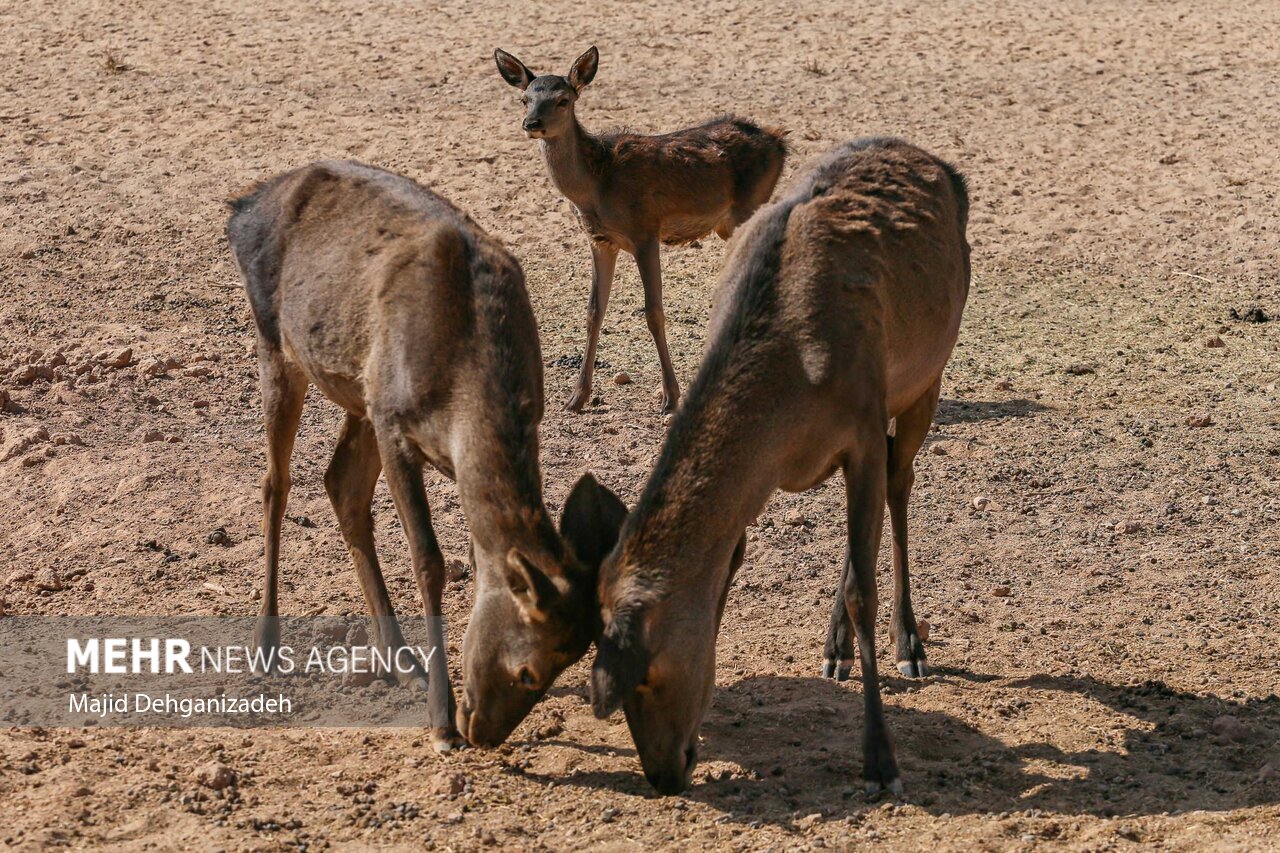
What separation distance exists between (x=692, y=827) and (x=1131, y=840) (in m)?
1.62

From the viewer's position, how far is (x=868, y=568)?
6.72 m

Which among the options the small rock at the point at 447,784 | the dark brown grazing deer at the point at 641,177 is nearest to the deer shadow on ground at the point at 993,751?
the small rock at the point at 447,784

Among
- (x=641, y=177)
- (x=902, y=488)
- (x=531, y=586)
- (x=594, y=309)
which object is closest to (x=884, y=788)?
(x=531, y=586)

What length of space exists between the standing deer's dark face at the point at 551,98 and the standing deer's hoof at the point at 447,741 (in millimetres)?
6430

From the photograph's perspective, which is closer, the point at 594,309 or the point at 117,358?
the point at 117,358

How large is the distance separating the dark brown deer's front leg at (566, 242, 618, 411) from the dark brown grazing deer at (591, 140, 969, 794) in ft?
13.8

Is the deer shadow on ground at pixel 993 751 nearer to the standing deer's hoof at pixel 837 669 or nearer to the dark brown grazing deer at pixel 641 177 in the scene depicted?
the standing deer's hoof at pixel 837 669

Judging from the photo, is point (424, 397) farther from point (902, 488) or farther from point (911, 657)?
point (911, 657)

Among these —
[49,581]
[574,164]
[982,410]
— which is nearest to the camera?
[49,581]

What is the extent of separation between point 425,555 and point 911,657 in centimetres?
244

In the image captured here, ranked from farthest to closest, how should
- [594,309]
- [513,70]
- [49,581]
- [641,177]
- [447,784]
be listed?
[513,70] → [641,177] → [594,309] → [49,581] → [447,784]

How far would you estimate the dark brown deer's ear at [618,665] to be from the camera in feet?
18.8

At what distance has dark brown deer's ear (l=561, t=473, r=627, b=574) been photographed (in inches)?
243

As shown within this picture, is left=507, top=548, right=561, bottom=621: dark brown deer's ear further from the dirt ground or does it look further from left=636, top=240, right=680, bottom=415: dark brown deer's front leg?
left=636, top=240, right=680, bottom=415: dark brown deer's front leg
